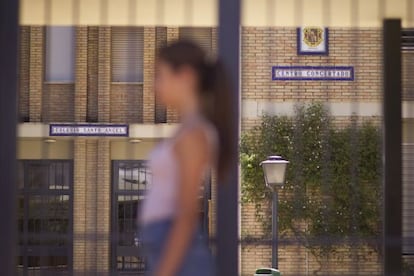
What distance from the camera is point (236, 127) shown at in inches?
191

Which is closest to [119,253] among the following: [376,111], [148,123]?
[148,123]

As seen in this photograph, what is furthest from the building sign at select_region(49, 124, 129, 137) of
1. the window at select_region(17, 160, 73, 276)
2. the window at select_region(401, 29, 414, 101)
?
the window at select_region(401, 29, 414, 101)

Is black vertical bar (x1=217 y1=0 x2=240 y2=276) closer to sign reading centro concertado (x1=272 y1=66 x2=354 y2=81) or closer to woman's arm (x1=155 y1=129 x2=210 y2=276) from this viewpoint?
woman's arm (x1=155 y1=129 x2=210 y2=276)

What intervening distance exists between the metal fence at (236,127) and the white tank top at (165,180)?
1987 millimetres

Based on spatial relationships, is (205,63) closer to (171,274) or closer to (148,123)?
(171,274)

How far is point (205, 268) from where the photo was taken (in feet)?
10.2

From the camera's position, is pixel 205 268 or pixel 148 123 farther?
pixel 148 123

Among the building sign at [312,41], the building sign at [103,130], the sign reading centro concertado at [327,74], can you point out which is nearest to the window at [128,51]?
the building sign at [103,130]

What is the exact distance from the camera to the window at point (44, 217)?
7.36 metres

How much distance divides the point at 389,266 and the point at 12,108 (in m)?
4.03

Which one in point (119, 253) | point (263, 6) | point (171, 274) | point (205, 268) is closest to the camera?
point (171, 274)

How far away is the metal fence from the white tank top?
1.99 meters

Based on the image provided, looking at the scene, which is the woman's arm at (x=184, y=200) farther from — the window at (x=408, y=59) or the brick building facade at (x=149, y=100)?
the brick building facade at (x=149, y=100)

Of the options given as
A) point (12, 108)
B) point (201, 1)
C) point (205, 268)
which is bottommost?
point (205, 268)
